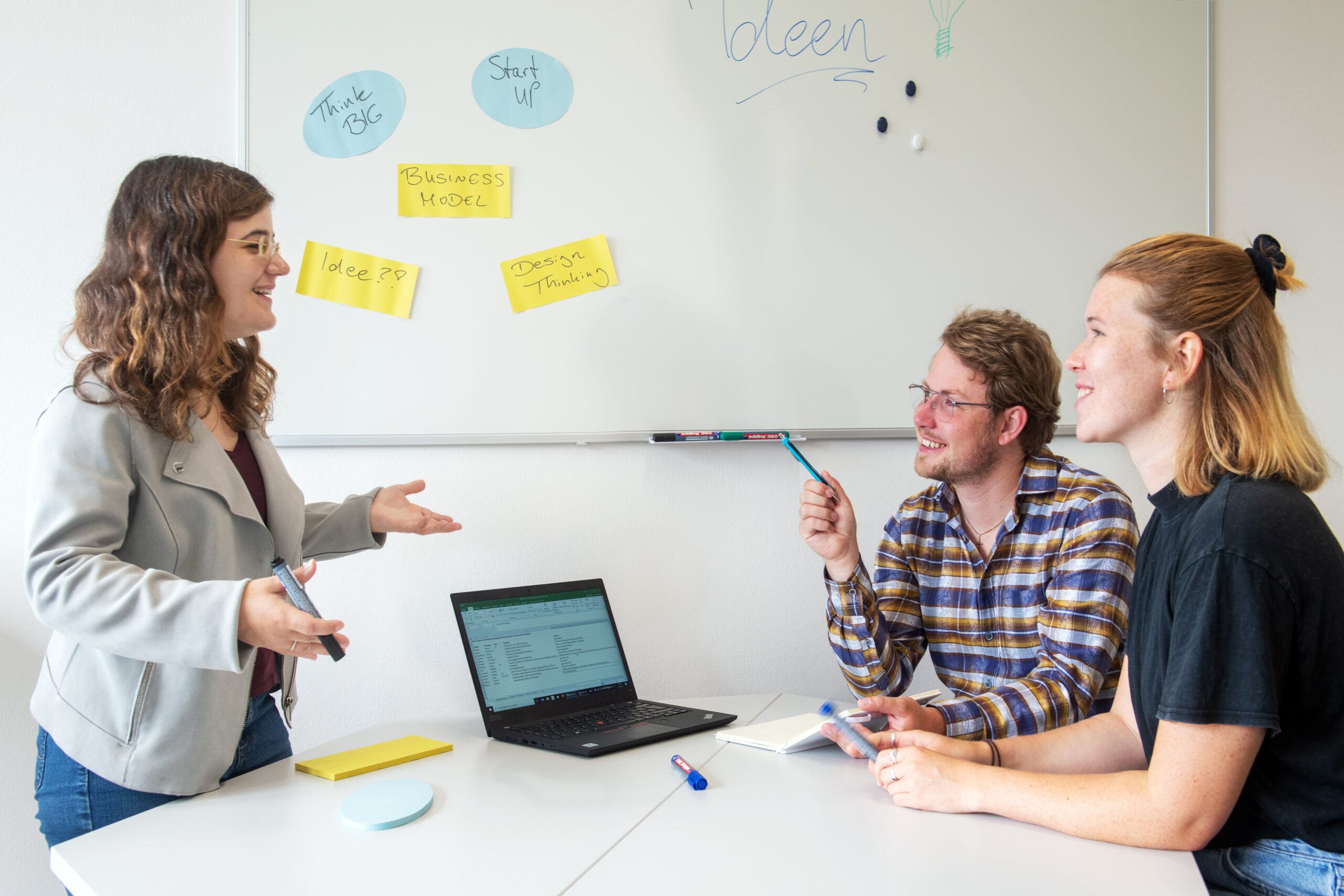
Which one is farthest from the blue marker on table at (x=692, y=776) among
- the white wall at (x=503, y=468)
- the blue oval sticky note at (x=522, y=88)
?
the blue oval sticky note at (x=522, y=88)

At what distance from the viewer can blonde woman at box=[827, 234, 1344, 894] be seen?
862 millimetres

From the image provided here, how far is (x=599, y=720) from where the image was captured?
1.40m

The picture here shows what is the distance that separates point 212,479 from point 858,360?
1.27 metres

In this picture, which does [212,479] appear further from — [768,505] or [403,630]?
[768,505]

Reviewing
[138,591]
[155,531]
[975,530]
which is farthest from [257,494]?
[975,530]

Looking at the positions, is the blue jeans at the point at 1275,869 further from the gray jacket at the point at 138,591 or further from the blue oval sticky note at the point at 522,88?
the blue oval sticky note at the point at 522,88

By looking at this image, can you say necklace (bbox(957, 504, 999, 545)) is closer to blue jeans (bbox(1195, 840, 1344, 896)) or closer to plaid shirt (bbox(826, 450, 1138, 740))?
plaid shirt (bbox(826, 450, 1138, 740))

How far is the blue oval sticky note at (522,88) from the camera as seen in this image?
1733mm

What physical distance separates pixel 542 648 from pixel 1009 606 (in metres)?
0.79

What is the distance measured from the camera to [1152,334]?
1.05 metres

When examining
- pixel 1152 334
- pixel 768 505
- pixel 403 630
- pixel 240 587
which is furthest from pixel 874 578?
pixel 240 587

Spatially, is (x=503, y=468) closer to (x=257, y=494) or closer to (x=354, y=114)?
(x=257, y=494)

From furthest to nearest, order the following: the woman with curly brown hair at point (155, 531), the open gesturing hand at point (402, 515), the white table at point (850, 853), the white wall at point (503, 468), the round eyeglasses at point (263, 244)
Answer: the white wall at point (503, 468), the open gesturing hand at point (402, 515), the round eyeglasses at point (263, 244), the woman with curly brown hair at point (155, 531), the white table at point (850, 853)

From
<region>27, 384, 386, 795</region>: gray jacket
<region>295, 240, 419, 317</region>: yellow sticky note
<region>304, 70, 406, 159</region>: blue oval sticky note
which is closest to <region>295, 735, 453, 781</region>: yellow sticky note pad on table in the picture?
<region>27, 384, 386, 795</region>: gray jacket
